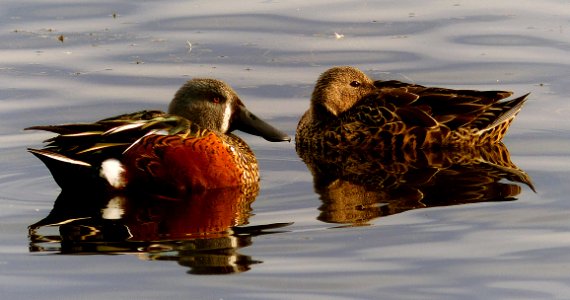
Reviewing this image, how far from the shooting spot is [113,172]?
10.6 meters

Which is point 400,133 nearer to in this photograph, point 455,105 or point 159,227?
point 455,105

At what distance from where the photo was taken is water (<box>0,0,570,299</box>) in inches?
328

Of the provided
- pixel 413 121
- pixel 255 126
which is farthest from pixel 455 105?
pixel 255 126

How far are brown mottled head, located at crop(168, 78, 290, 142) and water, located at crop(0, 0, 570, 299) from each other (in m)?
0.41

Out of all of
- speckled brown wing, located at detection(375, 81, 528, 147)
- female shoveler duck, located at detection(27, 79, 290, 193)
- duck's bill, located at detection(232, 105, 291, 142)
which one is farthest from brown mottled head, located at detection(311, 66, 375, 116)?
female shoveler duck, located at detection(27, 79, 290, 193)

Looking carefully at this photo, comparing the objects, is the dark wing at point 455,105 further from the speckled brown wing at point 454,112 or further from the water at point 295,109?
the water at point 295,109

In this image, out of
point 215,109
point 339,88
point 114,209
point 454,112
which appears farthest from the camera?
point 339,88

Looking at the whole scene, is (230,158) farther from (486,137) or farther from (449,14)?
(449,14)

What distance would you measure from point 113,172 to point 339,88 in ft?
10.4

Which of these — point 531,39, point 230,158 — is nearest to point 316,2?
point 531,39

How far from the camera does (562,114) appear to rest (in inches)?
500

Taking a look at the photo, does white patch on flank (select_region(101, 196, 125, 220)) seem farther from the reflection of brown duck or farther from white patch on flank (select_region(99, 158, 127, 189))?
the reflection of brown duck

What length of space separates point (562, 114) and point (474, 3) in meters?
4.51

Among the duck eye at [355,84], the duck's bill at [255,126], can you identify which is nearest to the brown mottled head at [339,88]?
the duck eye at [355,84]
